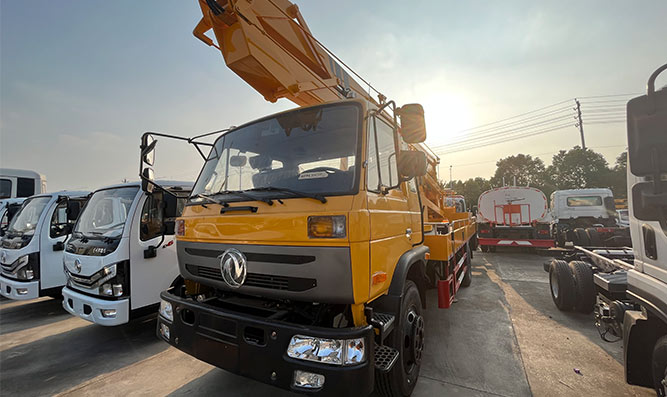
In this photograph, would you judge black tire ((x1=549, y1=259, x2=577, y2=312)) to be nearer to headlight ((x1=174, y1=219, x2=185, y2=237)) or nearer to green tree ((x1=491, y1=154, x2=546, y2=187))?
headlight ((x1=174, y1=219, x2=185, y2=237))

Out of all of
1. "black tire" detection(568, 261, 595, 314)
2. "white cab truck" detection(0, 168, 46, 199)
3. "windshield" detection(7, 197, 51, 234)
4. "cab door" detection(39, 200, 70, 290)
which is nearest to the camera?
"black tire" detection(568, 261, 595, 314)

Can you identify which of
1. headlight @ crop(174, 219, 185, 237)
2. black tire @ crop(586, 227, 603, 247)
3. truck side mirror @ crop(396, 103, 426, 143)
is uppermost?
truck side mirror @ crop(396, 103, 426, 143)

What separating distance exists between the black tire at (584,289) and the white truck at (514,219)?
5939 mm

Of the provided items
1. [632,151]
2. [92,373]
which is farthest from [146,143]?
[632,151]

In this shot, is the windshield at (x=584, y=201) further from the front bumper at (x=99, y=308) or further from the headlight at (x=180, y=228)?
the front bumper at (x=99, y=308)

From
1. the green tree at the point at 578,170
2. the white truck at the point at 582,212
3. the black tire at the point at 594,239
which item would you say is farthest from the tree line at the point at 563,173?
the black tire at the point at 594,239

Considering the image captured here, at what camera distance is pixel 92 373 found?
3.13 metres

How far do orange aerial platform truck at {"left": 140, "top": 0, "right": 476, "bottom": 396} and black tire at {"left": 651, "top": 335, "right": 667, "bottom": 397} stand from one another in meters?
1.53

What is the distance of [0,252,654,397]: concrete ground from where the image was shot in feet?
8.99

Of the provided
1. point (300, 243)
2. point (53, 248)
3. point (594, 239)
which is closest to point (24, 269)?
point (53, 248)

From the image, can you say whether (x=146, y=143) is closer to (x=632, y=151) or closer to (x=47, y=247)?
(x=632, y=151)

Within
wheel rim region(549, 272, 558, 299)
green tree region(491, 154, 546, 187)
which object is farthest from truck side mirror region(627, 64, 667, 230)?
green tree region(491, 154, 546, 187)

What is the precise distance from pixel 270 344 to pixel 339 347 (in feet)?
1.43

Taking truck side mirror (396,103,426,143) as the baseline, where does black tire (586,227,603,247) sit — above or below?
below
